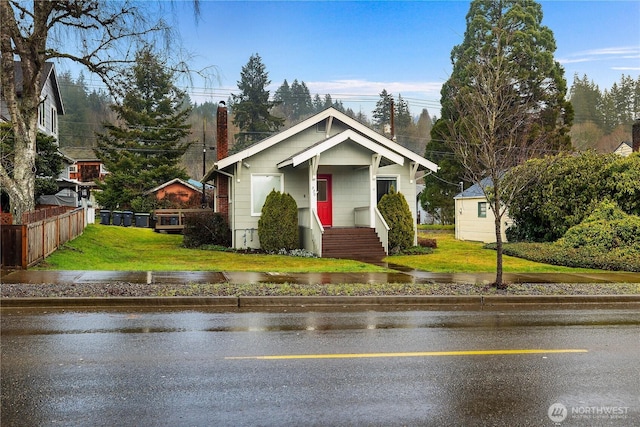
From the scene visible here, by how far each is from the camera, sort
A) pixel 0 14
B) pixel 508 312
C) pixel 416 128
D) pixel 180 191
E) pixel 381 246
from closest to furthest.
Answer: pixel 508 312 → pixel 0 14 → pixel 381 246 → pixel 180 191 → pixel 416 128

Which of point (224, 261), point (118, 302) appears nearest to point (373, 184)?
point (224, 261)

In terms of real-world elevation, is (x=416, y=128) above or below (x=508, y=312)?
above

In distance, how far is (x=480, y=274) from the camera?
1542 cm

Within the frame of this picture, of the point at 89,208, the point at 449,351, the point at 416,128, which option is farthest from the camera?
the point at 416,128

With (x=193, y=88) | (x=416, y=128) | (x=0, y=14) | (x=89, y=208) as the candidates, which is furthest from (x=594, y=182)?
(x=416, y=128)

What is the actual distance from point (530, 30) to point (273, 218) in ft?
93.9

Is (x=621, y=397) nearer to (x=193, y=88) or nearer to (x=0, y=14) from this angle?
(x=193, y=88)

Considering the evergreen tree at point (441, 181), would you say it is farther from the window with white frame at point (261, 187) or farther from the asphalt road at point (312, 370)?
the asphalt road at point (312, 370)

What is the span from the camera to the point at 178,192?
48.6 m

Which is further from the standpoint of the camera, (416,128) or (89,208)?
(416,128)

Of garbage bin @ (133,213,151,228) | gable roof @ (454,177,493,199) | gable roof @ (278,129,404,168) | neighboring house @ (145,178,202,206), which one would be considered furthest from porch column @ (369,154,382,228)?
neighboring house @ (145,178,202,206)

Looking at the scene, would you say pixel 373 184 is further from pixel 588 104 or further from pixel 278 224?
pixel 588 104

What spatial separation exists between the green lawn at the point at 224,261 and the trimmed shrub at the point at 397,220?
1.19 meters

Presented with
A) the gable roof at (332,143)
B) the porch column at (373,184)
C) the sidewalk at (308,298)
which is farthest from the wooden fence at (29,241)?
the porch column at (373,184)
